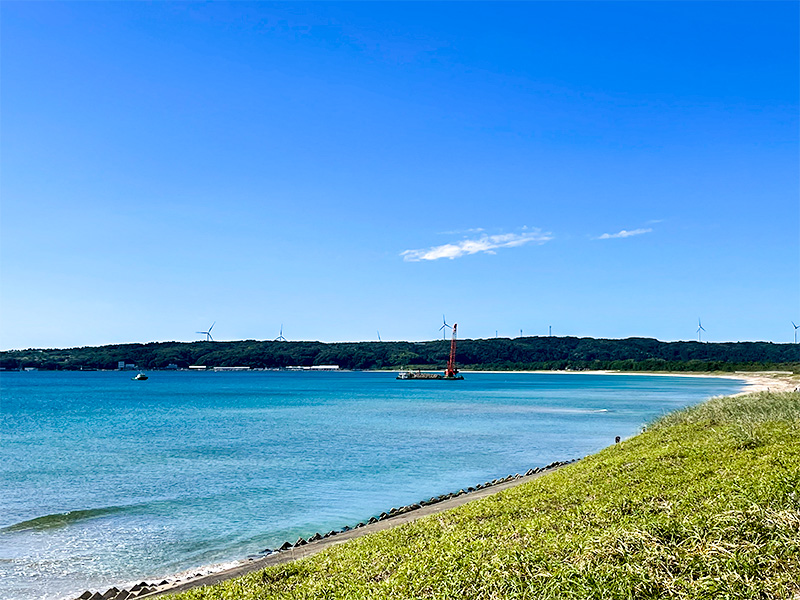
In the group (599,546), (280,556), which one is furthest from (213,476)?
(599,546)

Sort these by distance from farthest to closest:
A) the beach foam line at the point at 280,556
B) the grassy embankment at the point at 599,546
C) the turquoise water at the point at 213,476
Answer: the turquoise water at the point at 213,476
the beach foam line at the point at 280,556
the grassy embankment at the point at 599,546

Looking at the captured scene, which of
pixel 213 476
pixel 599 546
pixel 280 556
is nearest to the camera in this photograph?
pixel 599 546

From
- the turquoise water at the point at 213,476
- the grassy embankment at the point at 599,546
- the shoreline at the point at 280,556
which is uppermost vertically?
the grassy embankment at the point at 599,546

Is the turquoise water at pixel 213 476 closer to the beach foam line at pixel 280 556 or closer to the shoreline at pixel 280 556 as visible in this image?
the shoreline at pixel 280 556

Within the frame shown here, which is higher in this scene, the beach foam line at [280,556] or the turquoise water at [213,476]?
the beach foam line at [280,556]

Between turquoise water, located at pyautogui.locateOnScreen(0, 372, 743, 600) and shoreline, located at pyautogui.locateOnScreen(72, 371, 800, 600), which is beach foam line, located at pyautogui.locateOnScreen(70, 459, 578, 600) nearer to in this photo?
shoreline, located at pyautogui.locateOnScreen(72, 371, 800, 600)

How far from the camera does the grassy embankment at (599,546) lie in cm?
822

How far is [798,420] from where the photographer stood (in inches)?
872

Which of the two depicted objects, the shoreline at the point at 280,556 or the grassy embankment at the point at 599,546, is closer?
the grassy embankment at the point at 599,546

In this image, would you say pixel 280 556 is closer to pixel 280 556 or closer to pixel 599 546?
pixel 280 556

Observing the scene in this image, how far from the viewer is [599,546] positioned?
9320mm

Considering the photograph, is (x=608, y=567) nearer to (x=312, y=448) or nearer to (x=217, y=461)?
(x=217, y=461)

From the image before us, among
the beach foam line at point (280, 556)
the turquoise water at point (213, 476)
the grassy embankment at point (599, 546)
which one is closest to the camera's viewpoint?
the grassy embankment at point (599, 546)

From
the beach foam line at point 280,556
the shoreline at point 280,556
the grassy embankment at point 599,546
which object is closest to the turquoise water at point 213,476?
the shoreline at point 280,556
